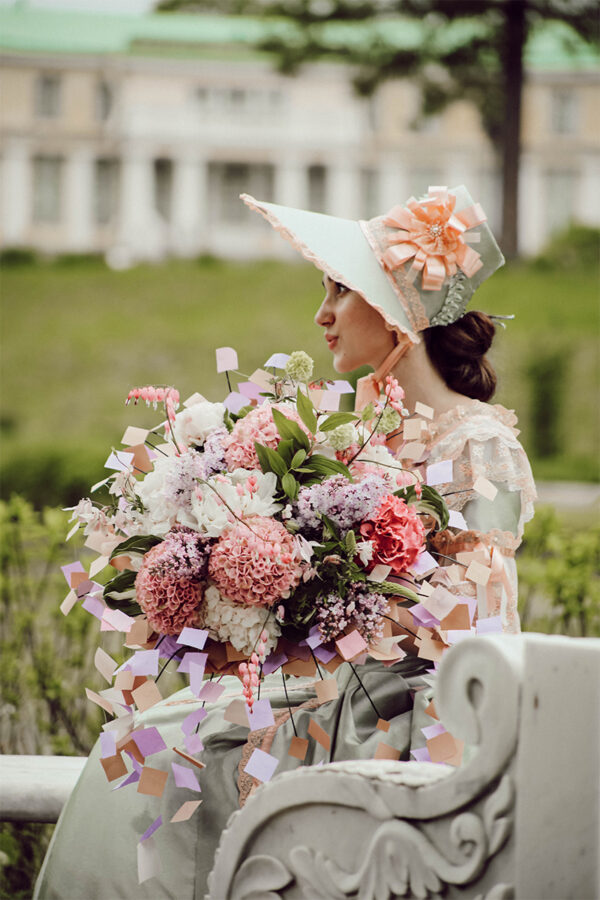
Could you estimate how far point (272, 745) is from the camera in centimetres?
178

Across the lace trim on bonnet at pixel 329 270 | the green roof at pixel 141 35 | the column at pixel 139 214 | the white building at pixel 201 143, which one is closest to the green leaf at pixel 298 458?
the lace trim on bonnet at pixel 329 270

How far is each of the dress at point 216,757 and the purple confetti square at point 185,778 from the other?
0.10 metres

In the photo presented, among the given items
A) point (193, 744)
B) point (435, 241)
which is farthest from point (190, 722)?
point (435, 241)

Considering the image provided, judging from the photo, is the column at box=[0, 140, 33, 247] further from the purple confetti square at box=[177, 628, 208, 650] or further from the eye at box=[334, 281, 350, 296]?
the purple confetti square at box=[177, 628, 208, 650]

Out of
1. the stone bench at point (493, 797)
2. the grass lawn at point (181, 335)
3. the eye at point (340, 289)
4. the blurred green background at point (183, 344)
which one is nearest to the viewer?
the stone bench at point (493, 797)

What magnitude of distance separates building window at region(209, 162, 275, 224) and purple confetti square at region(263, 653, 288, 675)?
47.1ft

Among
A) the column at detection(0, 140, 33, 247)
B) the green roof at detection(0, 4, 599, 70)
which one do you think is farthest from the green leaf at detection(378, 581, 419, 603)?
the column at detection(0, 140, 33, 247)

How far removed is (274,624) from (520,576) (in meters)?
1.85

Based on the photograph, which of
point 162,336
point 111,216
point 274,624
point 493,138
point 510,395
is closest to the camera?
point 274,624

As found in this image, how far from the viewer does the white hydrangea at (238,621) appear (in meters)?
1.60

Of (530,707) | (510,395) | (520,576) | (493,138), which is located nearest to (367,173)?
(493,138)

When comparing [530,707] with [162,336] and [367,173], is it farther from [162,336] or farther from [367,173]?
[367,173]

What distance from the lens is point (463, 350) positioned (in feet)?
7.38

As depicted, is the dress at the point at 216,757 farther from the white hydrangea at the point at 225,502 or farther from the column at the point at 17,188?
the column at the point at 17,188
